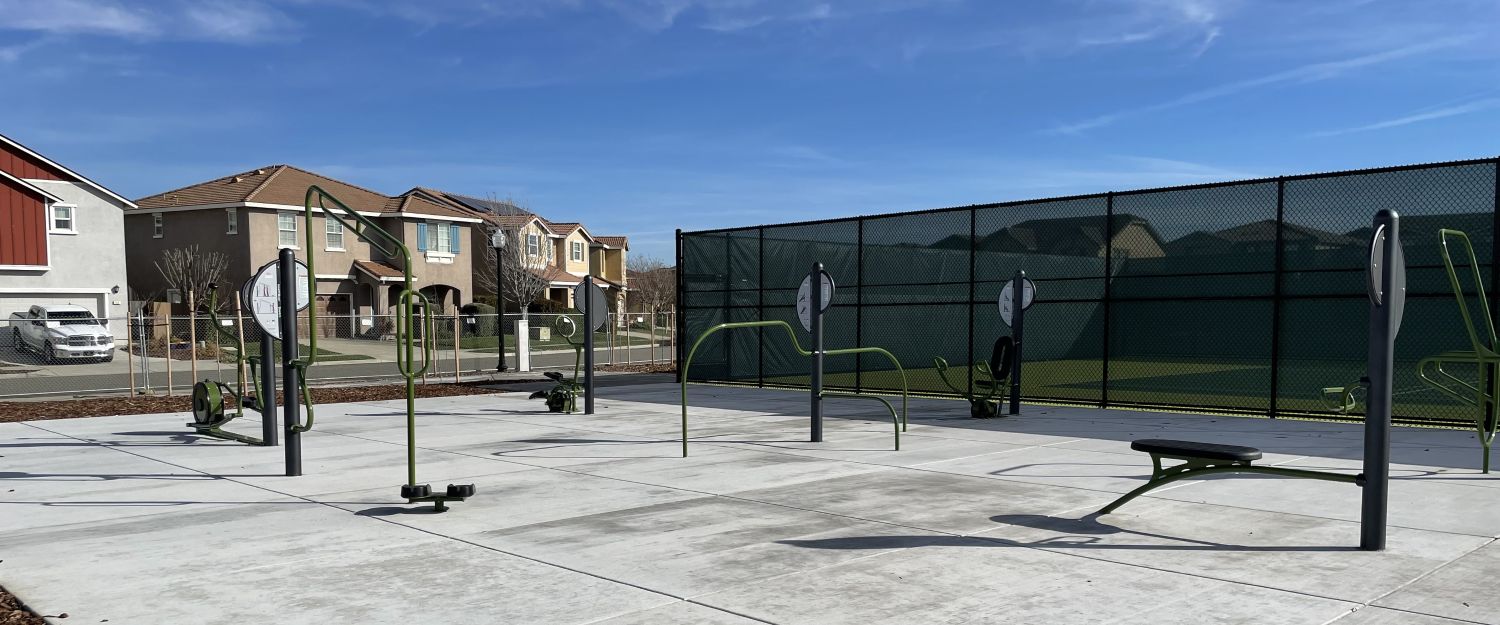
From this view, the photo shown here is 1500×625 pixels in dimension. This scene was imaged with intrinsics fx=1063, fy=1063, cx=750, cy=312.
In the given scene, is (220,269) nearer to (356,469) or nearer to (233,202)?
(233,202)

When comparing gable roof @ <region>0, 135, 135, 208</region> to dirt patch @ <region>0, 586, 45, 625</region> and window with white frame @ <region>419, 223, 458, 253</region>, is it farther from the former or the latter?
dirt patch @ <region>0, 586, 45, 625</region>

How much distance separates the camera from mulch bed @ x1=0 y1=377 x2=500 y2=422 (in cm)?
1530

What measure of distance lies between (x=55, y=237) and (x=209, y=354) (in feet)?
27.0

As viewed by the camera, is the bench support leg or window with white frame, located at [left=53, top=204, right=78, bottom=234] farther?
window with white frame, located at [left=53, top=204, right=78, bottom=234]

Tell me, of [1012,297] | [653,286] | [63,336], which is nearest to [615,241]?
[653,286]

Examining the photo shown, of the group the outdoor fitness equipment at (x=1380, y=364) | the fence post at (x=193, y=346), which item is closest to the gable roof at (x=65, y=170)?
the fence post at (x=193, y=346)

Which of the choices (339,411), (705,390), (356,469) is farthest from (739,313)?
(356,469)

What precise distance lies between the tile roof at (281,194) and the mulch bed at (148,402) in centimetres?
2361

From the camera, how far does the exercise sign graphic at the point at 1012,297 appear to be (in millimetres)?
13977

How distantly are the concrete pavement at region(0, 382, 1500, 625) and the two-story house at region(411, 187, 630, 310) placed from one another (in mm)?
37078

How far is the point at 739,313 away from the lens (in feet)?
67.8

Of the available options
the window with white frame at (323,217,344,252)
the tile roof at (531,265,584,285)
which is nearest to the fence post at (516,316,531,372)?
the window with white frame at (323,217,344,252)

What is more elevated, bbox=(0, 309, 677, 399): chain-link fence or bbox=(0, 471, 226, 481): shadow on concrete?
bbox=(0, 471, 226, 481): shadow on concrete

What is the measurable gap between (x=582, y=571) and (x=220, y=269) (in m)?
41.2
